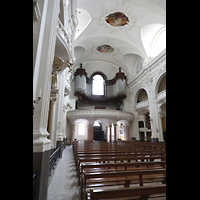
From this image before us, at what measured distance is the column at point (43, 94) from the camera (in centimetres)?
245

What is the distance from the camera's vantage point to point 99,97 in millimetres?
20797

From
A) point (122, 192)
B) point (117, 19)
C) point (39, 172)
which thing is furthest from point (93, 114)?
point (122, 192)

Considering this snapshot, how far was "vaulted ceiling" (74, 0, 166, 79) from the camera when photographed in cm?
1220

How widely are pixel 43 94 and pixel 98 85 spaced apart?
19090 mm

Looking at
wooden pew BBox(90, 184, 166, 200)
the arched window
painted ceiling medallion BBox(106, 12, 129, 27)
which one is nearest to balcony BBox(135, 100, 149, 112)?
the arched window

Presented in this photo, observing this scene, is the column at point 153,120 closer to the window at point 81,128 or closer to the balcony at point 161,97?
the balcony at point 161,97

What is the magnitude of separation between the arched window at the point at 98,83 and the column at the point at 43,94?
17.9 m

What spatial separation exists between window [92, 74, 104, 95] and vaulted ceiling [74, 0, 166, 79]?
2628 mm

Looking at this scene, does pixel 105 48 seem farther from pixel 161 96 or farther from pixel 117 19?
pixel 161 96
